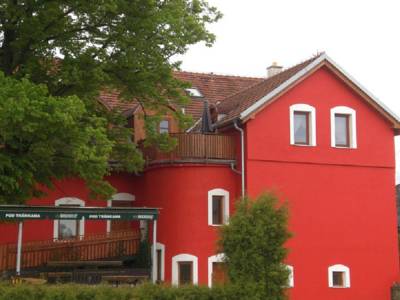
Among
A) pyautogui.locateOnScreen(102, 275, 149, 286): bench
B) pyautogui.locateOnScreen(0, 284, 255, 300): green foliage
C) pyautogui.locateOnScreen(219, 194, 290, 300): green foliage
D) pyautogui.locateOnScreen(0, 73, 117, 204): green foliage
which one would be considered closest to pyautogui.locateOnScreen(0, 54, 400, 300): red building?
pyautogui.locateOnScreen(102, 275, 149, 286): bench

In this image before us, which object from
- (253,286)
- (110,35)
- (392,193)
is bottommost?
(253,286)

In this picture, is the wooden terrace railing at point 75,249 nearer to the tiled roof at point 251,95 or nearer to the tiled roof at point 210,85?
the tiled roof at point 251,95

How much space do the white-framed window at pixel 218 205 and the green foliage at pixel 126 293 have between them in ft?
33.3

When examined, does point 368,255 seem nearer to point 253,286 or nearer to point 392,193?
point 392,193

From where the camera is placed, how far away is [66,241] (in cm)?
2561

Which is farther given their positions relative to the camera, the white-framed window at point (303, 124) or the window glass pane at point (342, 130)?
the window glass pane at point (342, 130)

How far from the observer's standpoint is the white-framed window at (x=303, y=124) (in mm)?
26812

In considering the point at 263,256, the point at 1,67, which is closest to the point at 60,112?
the point at 1,67

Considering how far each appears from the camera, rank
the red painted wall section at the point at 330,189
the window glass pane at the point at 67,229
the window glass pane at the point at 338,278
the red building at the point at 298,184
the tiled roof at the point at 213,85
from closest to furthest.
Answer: the red building at the point at 298,184 < the red painted wall section at the point at 330,189 < the window glass pane at the point at 338,278 < the window glass pane at the point at 67,229 < the tiled roof at the point at 213,85

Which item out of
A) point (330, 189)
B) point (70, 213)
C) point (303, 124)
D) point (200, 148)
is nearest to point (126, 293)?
point (70, 213)

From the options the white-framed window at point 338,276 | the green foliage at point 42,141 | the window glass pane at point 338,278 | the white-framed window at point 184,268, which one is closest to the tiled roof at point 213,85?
the white-framed window at point 184,268

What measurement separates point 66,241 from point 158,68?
763cm

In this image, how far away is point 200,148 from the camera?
26.0m

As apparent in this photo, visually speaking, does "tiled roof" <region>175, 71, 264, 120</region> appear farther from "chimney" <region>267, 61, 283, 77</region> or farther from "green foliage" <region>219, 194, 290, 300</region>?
"green foliage" <region>219, 194, 290, 300</region>
